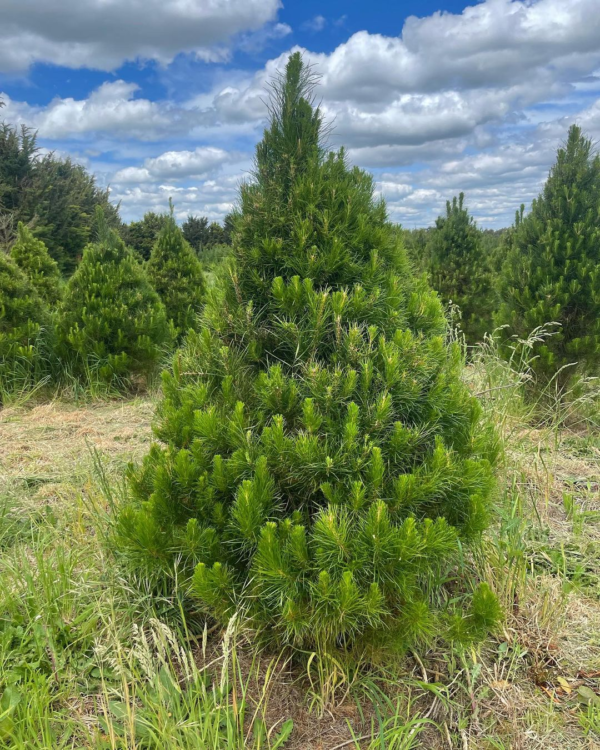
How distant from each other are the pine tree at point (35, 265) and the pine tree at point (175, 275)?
1939mm

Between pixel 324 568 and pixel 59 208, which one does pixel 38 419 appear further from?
pixel 59 208

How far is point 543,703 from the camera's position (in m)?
2.20

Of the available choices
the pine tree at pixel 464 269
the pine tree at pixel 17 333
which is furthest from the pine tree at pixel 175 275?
the pine tree at pixel 464 269

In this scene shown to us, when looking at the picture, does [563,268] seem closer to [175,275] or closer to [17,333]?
[175,275]

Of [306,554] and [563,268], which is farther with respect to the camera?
[563,268]

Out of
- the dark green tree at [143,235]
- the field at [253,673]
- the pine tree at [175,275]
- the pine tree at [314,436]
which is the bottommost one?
the field at [253,673]

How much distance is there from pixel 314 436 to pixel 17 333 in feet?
19.0

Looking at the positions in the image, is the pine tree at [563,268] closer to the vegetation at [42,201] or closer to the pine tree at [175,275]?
the pine tree at [175,275]

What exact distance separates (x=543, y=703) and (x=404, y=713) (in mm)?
658

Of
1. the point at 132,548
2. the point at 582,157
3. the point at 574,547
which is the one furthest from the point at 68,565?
the point at 582,157

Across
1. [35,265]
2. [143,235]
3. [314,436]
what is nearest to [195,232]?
[143,235]

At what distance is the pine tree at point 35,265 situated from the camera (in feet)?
30.2

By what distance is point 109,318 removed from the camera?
6539mm

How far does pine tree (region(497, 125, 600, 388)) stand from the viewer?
18.3 ft
